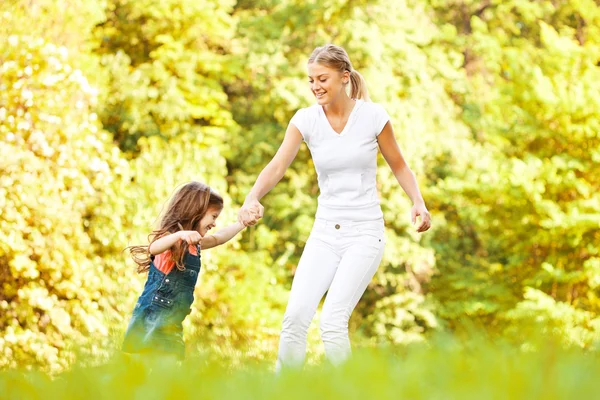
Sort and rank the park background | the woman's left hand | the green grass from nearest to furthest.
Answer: the green grass < the woman's left hand < the park background

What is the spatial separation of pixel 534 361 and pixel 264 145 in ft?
59.5

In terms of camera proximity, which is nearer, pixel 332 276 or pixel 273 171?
pixel 332 276

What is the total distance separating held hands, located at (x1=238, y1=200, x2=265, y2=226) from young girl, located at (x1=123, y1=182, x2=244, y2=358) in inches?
12.7

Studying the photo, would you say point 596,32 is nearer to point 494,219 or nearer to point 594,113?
point 594,113

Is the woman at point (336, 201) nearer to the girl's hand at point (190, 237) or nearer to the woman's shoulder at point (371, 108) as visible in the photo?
the woman's shoulder at point (371, 108)

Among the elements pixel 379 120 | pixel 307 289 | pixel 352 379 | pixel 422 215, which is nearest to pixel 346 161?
pixel 379 120

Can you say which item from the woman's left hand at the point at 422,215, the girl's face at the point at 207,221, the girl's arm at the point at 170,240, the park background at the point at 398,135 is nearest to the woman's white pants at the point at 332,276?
the woman's left hand at the point at 422,215

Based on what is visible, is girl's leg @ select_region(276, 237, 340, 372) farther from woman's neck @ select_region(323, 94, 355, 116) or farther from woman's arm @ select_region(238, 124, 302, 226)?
woman's neck @ select_region(323, 94, 355, 116)

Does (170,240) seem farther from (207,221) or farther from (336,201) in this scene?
(336,201)

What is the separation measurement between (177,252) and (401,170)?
49.7 inches

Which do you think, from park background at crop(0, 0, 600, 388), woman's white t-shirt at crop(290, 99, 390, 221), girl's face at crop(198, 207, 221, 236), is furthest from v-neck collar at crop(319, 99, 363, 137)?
park background at crop(0, 0, 600, 388)

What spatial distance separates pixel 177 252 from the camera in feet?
16.7

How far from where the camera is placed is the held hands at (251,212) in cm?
462

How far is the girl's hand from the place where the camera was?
4871 mm
